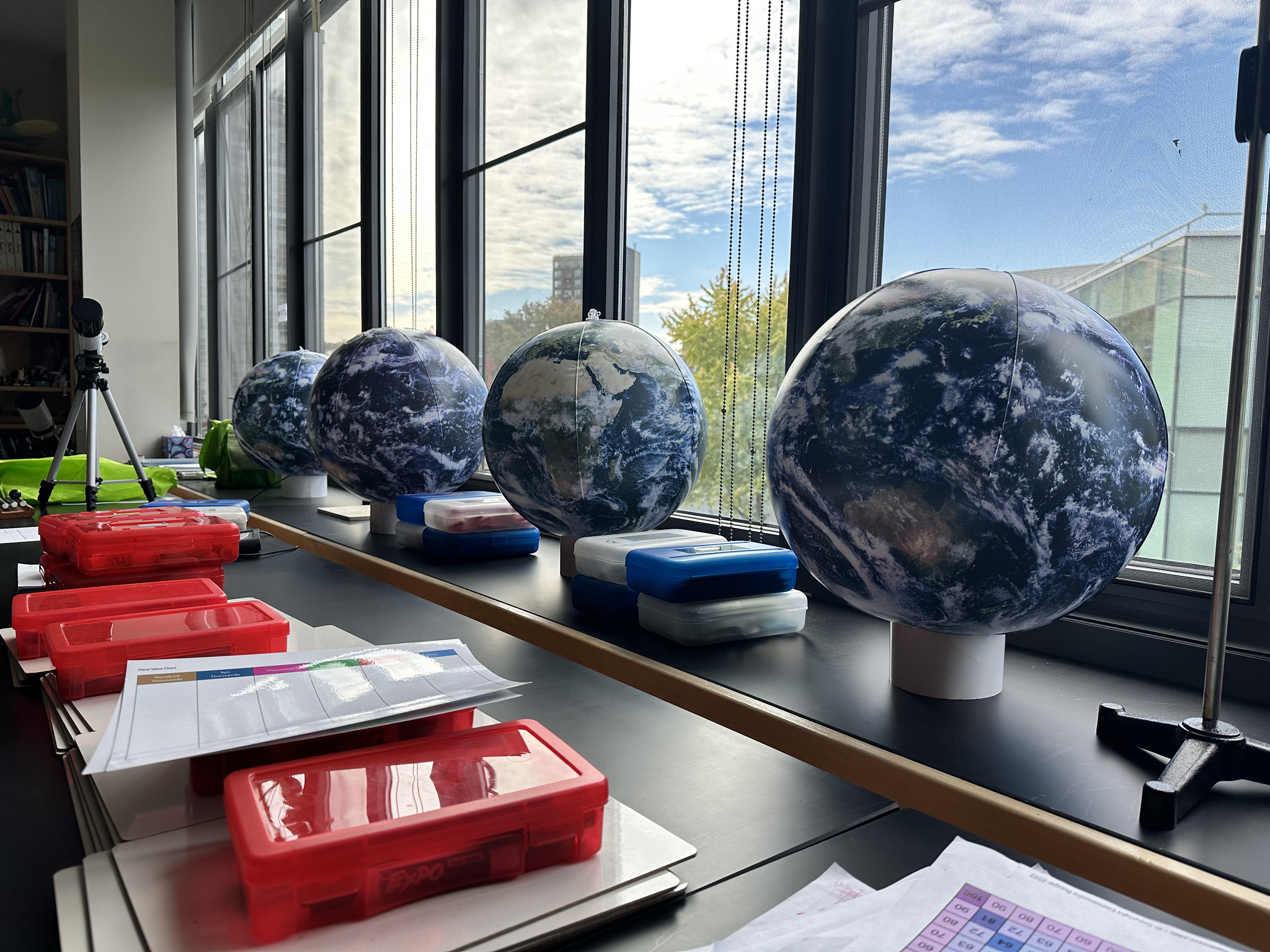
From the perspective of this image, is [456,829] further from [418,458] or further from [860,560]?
[418,458]

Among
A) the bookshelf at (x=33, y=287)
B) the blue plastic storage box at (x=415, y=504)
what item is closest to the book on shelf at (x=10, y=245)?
the bookshelf at (x=33, y=287)

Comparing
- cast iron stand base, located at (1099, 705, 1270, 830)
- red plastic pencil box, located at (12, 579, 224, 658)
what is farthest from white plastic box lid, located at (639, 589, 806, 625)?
red plastic pencil box, located at (12, 579, 224, 658)

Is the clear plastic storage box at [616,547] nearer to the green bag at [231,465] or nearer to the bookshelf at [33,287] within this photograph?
the green bag at [231,465]

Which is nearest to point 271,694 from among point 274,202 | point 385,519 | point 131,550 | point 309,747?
point 309,747

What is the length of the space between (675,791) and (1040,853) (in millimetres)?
286

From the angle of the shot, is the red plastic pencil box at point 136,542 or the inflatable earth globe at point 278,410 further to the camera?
the inflatable earth globe at point 278,410

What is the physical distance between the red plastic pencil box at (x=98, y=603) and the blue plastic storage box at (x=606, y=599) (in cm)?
47

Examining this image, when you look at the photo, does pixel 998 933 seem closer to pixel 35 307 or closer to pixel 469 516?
pixel 469 516

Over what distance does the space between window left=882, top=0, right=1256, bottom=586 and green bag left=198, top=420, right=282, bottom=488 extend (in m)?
1.98

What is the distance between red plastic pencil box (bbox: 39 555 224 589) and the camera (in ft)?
4.01

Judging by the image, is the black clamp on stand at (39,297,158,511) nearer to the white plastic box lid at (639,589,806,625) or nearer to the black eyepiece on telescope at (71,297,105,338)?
the black eyepiece on telescope at (71,297,105,338)

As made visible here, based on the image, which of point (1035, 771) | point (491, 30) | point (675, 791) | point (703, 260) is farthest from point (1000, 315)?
point (491, 30)

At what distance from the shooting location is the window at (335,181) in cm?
346

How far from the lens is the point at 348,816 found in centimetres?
49
